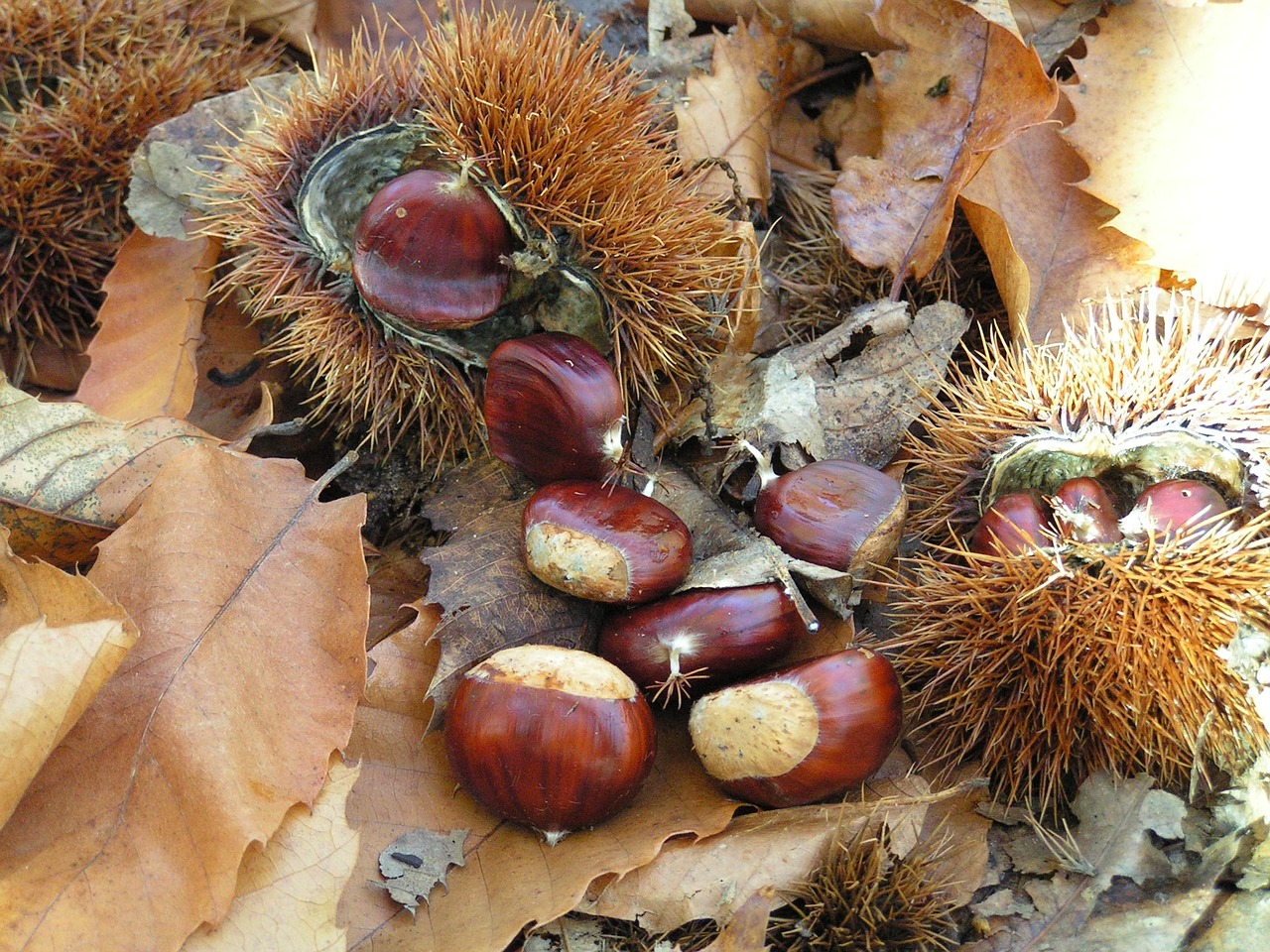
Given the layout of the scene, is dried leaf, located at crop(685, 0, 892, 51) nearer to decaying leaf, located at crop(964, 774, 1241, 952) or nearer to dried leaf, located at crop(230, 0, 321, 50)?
dried leaf, located at crop(230, 0, 321, 50)

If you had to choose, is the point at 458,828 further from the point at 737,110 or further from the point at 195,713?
the point at 737,110

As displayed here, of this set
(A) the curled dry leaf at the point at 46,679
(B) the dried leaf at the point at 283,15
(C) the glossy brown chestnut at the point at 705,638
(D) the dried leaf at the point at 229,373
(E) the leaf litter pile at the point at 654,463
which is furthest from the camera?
(B) the dried leaf at the point at 283,15

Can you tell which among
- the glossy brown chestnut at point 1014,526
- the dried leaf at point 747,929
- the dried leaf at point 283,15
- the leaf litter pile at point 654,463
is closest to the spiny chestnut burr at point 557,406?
the leaf litter pile at point 654,463

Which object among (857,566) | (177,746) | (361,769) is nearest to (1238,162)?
(857,566)

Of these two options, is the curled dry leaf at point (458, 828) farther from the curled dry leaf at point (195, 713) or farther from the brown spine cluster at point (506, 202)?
the brown spine cluster at point (506, 202)

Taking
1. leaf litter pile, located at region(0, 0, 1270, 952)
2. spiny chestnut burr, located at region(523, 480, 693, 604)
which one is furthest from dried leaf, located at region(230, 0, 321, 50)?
spiny chestnut burr, located at region(523, 480, 693, 604)

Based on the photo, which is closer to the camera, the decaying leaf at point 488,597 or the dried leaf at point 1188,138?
the decaying leaf at point 488,597
